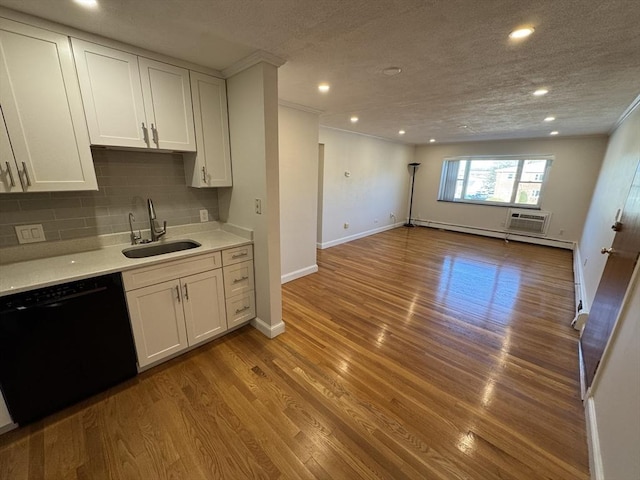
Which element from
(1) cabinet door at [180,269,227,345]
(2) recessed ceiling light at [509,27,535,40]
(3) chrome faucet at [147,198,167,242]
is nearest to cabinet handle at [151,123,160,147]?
(3) chrome faucet at [147,198,167,242]

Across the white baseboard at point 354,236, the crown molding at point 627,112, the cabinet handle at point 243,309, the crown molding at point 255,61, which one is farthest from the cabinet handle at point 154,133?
the crown molding at point 627,112

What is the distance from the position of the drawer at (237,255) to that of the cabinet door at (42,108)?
1089 millimetres

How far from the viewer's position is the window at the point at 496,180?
5.78 meters

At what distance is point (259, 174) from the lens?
2.16 m

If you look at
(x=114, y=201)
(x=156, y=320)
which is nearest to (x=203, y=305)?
(x=156, y=320)

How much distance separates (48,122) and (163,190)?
86 cm

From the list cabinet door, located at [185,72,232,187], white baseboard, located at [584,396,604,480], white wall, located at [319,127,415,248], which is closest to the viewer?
white baseboard, located at [584,396,604,480]

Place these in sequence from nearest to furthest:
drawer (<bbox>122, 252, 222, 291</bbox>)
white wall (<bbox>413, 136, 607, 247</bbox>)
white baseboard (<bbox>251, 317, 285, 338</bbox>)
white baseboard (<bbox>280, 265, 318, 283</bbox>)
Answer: drawer (<bbox>122, 252, 222, 291</bbox>) → white baseboard (<bbox>251, 317, 285, 338</bbox>) → white baseboard (<bbox>280, 265, 318, 283</bbox>) → white wall (<bbox>413, 136, 607, 247</bbox>)

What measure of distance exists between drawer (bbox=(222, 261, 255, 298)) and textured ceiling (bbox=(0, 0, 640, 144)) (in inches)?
67.9

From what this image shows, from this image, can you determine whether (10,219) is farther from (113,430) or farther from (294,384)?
(294,384)

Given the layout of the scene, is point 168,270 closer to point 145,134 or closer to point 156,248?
point 156,248

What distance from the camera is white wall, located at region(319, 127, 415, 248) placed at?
502cm

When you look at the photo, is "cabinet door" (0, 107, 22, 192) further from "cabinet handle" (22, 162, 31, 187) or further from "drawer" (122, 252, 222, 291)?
"drawer" (122, 252, 222, 291)

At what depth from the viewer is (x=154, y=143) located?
6.57ft
